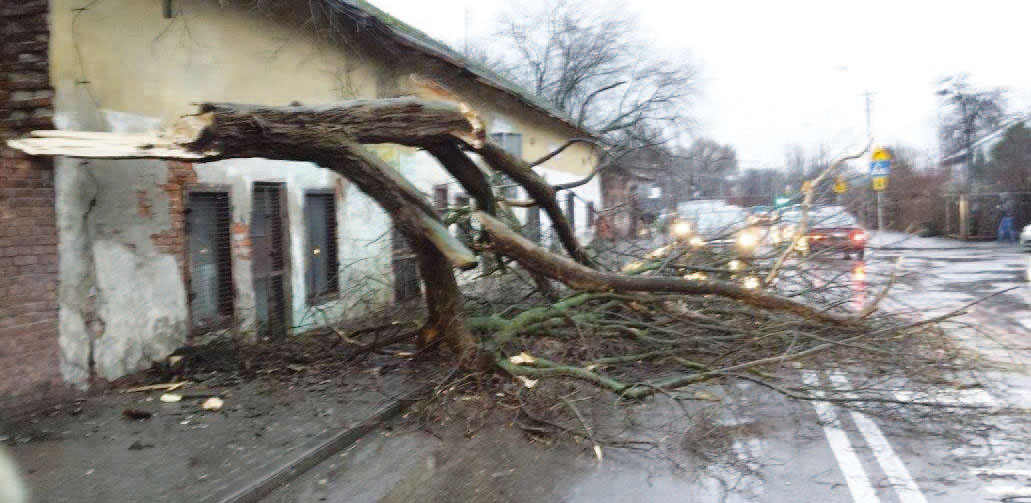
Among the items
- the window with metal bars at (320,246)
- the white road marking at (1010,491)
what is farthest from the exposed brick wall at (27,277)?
the white road marking at (1010,491)

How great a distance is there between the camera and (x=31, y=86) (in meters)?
5.74

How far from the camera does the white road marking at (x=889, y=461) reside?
4.07 metres

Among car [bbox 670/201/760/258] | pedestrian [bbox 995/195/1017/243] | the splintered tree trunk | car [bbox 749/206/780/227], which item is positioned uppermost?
the splintered tree trunk

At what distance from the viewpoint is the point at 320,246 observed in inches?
381

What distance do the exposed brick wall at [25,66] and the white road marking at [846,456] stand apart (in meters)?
6.46

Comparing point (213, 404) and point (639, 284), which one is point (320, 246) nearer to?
point (213, 404)

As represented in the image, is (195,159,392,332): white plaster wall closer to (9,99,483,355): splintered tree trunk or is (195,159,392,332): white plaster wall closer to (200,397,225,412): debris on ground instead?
(9,99,483,355): splintered tree trunk

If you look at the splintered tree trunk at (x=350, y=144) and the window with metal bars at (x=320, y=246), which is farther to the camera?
the window with metal bars at (x=320, y=246)

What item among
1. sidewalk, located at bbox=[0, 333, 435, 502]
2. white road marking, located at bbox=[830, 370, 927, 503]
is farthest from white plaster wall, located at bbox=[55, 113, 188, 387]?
white road marking, located at bbox=[830, 370, 927, 503]

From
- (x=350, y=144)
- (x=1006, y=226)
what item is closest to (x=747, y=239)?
(x=350, y=144)

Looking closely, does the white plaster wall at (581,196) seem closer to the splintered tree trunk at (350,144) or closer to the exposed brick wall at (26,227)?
the splintered tree trunk at (350,144)

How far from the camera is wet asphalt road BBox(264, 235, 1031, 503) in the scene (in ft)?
13.9

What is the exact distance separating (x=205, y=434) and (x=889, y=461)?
477 cm

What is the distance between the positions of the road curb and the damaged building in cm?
245
